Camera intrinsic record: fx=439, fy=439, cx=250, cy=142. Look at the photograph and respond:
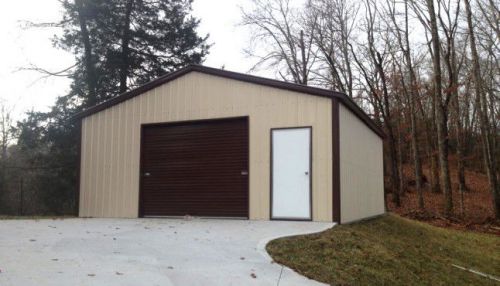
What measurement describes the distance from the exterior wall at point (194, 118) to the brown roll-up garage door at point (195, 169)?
0.21 meters

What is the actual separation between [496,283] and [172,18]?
17319 millimetres

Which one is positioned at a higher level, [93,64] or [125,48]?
[125,48]

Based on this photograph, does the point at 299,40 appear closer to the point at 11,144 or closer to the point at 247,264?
the point at 11,144

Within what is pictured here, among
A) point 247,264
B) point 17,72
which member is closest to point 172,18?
point 17,72

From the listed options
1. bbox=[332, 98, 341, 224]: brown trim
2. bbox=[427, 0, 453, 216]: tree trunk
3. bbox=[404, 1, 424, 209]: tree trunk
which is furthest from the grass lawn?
bbox=[404, 1, 424, 209]: tree trunk

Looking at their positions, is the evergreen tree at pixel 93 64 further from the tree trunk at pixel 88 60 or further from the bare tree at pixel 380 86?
the bare tree at pixel 380 86

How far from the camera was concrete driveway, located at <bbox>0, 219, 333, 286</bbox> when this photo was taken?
14.8 feet

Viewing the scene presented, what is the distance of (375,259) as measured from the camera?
19.5ft

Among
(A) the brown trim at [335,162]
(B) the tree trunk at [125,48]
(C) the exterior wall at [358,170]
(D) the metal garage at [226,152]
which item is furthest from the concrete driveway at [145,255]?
(B) the tree trunk at [125,48]

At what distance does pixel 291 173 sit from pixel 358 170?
2351 mm

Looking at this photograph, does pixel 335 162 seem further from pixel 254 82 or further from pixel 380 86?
pixel 380 86

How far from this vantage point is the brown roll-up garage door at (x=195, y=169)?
9.58 meters

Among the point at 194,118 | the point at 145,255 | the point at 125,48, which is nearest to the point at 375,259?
the point at 145,255

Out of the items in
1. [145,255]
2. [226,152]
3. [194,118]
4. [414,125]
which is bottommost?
[145,255]
